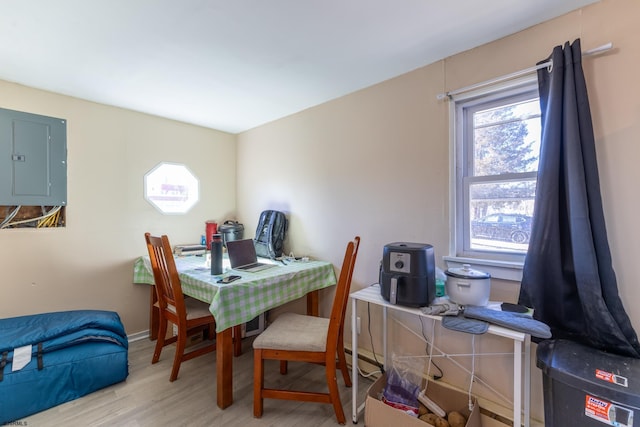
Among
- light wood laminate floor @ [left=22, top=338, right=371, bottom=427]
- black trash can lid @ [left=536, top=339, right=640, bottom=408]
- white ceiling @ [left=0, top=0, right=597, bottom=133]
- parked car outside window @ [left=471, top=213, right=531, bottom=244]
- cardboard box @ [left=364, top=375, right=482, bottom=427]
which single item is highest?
white ceiling @ [left=0, top=0, right=597, bottom=133]

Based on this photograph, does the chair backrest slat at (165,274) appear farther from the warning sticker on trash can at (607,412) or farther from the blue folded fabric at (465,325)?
the warning sticker on trash can at (607,412)

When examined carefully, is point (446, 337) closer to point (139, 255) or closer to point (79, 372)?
point (79, 372)

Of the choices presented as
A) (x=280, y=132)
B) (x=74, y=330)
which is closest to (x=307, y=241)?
(x=280, y=132)

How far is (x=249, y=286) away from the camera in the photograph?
185 centimetres

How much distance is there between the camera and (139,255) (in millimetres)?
2770

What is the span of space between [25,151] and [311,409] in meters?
2.88

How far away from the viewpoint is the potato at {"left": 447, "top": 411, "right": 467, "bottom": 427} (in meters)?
1.51

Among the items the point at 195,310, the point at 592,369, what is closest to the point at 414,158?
the point at 592,369

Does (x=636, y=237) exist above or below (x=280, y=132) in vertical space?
below

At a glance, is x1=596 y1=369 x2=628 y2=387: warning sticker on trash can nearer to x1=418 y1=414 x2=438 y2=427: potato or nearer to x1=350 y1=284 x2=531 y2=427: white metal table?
x1=350 y1=284 x2=531 y2=427: white metal table

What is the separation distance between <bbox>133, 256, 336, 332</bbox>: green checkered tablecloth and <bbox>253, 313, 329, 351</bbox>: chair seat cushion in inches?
6.5

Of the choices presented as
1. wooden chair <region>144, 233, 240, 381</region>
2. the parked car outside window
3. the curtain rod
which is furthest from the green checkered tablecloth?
the curtain rod

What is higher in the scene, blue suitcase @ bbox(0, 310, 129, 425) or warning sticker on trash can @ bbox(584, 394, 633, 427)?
warning sticker on trash can @ bbox(584, 394, 633, 427)

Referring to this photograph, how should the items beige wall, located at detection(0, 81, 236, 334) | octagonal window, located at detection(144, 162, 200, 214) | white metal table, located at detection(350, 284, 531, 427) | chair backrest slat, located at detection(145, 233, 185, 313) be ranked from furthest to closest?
octagonal window, located at detection(144, 162, 200, 214), beige wall, located at detection(0, 81, 236, 334), chair backrest slat, located at detection(145, 233, 185, 313), white metal table, located at detection(350, 284, 531, 427)
